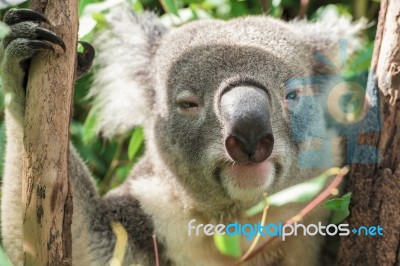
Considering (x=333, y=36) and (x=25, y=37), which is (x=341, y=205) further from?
(x=25, y=37)

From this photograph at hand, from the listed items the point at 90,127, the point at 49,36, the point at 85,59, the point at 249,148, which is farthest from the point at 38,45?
the point at 90,127

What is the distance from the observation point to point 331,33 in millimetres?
3412

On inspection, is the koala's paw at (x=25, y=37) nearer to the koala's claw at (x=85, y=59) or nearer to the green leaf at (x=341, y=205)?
the koala's claw at (x=85, y=59)

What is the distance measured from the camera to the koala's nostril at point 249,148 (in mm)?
2348

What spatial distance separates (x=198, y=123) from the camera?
2.76 m

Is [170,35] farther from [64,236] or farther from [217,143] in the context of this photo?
[64,236]

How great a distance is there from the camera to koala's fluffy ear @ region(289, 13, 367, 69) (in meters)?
3.34

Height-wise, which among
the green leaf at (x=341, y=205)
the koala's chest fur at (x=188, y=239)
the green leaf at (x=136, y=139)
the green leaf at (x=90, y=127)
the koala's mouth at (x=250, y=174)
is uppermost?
the green leaf at (x=90, y=127)

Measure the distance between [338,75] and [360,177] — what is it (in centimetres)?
72

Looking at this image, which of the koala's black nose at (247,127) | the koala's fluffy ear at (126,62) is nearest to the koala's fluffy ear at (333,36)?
the koala's fluffy ear at (126,62)

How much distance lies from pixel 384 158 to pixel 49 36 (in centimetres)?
155

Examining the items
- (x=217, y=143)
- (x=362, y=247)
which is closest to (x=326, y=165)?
(x=362, y=247)

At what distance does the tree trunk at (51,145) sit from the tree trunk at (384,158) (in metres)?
1.35

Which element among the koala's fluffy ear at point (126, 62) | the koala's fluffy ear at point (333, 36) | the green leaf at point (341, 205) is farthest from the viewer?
the koala's fluffy ear at point (126, 62)
